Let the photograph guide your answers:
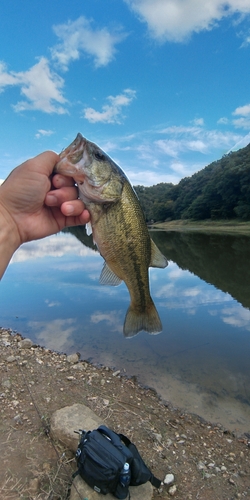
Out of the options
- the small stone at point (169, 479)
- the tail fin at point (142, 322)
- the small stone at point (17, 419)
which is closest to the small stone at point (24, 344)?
the small stone at point (17, 419)

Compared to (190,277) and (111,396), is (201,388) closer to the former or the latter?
(111,396)

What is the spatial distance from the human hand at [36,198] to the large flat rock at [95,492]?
3211 mm

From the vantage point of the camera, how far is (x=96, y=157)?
319 cm

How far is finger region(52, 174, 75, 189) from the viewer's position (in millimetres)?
3369

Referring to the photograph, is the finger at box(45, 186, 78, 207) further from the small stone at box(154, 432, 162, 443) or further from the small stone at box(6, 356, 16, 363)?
the small stone at box(6, 356, 16, 363)

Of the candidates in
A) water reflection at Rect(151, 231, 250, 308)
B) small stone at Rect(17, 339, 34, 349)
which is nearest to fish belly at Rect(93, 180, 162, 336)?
small stone at Rect(17, 339, 34, 349)

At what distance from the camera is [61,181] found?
3.38 metres

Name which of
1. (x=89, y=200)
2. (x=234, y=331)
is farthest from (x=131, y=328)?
(x=234, y=331)

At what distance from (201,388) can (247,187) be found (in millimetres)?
65006

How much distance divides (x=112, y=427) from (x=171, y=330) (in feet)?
18.6

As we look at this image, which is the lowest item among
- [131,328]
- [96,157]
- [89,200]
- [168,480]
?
[168,480]

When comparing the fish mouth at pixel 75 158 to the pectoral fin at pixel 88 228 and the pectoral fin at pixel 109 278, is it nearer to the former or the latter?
the pectoral fin at pixel 88 228

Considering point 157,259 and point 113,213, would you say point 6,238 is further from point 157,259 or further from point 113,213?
point 157,259

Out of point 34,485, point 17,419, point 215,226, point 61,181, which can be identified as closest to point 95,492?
point 34,485
